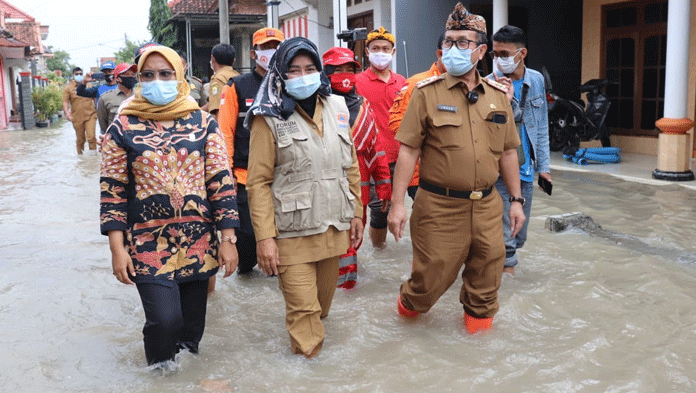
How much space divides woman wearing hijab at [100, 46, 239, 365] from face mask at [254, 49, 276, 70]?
1490 millimetres

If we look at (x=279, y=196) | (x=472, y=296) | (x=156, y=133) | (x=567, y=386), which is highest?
A: (x=156, y=133)

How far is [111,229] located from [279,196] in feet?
2.93

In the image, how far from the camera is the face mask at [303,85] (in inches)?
156

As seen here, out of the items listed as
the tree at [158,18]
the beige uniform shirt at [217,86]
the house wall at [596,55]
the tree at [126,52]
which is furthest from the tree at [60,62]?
the beige uniform shirt at [217,86]

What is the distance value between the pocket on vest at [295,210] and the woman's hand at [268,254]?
0.12 meters

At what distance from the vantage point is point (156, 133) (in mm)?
3750

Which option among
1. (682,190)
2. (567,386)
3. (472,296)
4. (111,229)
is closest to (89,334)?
(111,229)

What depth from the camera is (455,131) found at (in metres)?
4.19

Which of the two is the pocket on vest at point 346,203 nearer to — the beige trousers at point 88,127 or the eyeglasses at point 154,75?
the eyeglasses at point 154,75

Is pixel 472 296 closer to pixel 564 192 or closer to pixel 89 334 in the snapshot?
pixel 89 334

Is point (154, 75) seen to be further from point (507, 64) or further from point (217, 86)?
point (507, 64)

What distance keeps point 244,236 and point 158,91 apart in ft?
7.21

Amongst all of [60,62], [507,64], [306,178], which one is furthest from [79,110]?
[60,62]

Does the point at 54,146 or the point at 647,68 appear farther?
the point at 54,146
